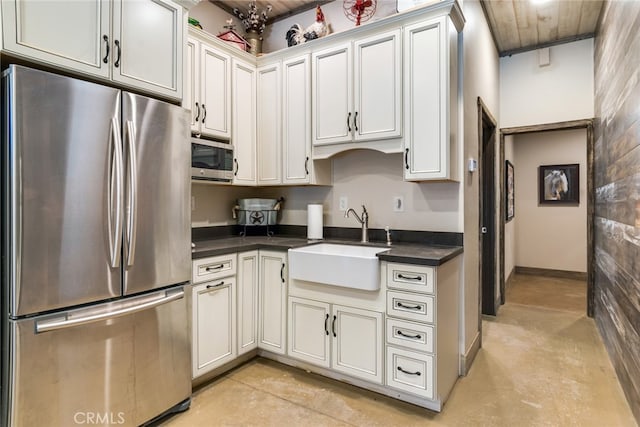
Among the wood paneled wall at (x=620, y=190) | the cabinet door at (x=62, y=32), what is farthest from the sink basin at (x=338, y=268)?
the cabinet door at (x=62, y=32)

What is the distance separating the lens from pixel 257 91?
10.3 feet

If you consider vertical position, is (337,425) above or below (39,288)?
below

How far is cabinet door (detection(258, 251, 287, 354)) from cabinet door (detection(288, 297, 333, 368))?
78 millimetres

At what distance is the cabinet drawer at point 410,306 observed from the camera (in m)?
2.02

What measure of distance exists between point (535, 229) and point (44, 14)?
22.1 feet

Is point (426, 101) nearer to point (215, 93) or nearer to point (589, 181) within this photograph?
point (215, 93)

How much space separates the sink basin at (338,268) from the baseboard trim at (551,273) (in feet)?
15.7

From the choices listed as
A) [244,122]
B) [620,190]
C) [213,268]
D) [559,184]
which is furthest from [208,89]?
[559,184]

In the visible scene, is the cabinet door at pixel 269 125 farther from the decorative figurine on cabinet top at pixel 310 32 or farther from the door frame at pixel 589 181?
the door frame at pixel 589 181

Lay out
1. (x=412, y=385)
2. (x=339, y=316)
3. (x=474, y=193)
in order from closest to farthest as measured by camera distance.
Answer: (x=412, y=385) → (x=339, y=316) → (x=474, y=193)

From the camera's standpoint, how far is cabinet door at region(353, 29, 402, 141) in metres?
2.48

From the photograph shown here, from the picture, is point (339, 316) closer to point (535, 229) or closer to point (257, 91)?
point (257, 91)

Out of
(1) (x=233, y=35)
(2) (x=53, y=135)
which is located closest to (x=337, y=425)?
(2) (x=53, y=135)

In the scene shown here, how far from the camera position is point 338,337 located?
2.37 m
